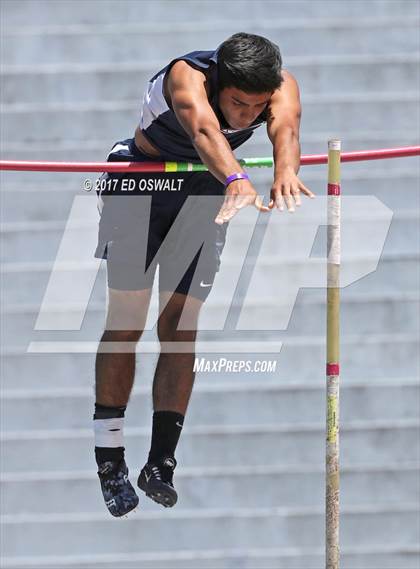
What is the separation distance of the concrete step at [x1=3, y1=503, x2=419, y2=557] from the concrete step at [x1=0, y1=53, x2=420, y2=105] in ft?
6.51

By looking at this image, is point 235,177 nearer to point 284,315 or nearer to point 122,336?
point 122,336

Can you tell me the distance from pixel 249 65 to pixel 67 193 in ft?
8.23

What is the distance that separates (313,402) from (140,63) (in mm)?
1808

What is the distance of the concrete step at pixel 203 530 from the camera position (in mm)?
6566

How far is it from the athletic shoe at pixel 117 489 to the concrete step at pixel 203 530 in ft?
5.96

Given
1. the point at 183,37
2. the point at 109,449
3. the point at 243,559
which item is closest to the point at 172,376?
the point at 109,449

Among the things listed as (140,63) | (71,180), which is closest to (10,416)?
(71,180)

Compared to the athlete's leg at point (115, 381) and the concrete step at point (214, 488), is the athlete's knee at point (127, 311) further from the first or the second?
the concrete step at point (214, 488)

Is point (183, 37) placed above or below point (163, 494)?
above

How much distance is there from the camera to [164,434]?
4.72 meters

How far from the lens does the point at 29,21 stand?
6.77 metres

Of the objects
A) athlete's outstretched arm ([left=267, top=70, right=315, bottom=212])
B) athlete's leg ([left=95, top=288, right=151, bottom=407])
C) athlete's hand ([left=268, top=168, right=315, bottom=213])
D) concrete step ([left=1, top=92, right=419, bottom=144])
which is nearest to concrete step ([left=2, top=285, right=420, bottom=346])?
concrete step ([left=1, top=92, right=419, bottom=144])

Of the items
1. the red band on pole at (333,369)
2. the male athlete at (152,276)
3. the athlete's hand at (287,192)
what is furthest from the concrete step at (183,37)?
the athlete's hand at (287,192)

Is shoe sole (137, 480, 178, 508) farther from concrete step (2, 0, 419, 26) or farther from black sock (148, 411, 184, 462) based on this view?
concrete step (2, 0, 419, 26)
